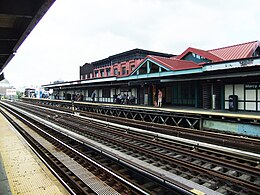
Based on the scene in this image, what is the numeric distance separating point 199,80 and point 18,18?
617 inches

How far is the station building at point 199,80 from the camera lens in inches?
552

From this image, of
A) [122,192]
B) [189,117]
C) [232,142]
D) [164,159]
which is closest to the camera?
[122,192]

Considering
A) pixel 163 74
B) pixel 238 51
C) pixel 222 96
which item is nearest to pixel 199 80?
pixel 222 96

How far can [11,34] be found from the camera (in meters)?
5.04

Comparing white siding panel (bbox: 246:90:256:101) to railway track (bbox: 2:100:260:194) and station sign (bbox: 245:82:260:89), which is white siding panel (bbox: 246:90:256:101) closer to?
station sign (bbox: 245:82:260:89)

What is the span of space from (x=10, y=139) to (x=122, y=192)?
294 inches

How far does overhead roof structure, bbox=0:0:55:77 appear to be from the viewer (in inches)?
141

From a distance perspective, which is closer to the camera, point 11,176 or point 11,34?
point 11,34

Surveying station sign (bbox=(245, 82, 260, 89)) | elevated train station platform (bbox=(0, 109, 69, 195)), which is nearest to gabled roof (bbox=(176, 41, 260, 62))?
station sign (bbox=(245, 82, 260, 89))

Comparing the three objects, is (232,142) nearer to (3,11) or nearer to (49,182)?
(49,182)

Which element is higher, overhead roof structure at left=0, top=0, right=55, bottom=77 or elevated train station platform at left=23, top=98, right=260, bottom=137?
overhead roof structure at left=0, top=0, right=55, bottom=77

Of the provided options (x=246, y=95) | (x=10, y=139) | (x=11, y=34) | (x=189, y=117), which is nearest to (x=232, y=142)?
(x=189, y=117)

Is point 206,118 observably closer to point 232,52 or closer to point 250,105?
point 250,105

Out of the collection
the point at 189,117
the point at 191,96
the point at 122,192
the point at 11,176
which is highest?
the point at 191,96
